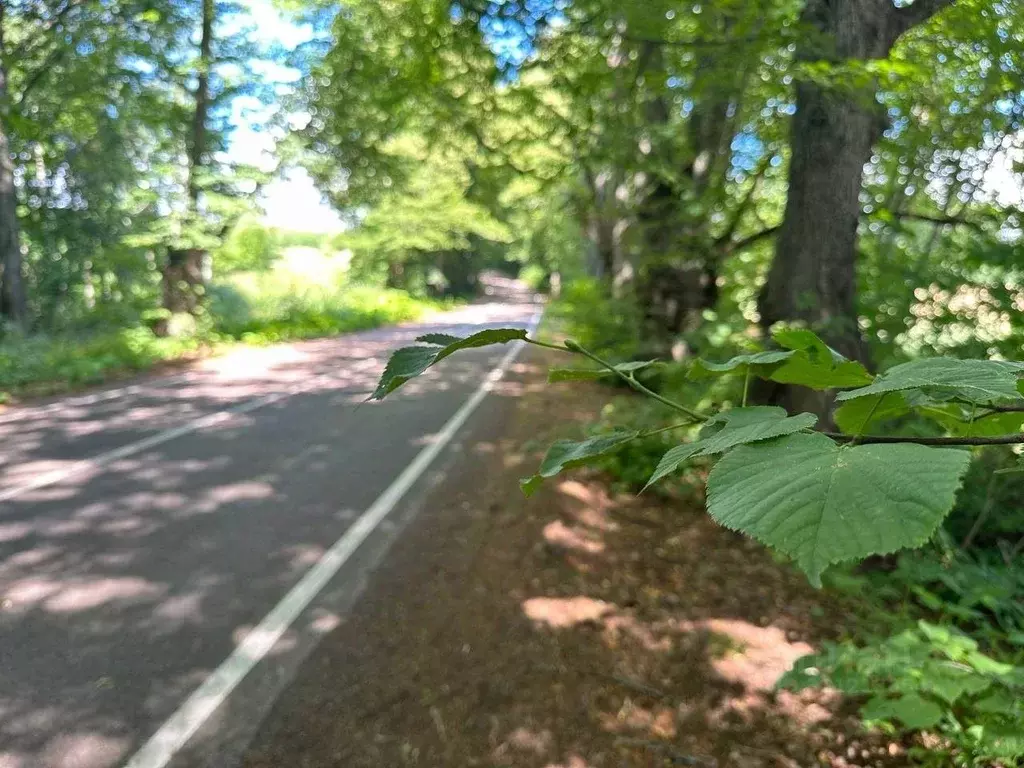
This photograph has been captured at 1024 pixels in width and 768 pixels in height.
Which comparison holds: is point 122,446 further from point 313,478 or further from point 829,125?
point 829,125

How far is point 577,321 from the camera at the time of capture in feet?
35.7

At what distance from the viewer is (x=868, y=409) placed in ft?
2.60

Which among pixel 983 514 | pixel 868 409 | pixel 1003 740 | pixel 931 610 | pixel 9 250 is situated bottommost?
pixel 931 610

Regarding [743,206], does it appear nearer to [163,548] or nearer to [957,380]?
[163,548]

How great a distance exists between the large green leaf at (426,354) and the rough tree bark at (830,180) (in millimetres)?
3501

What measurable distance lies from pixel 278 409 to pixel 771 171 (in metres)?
7.07

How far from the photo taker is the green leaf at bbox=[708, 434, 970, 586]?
527 mm

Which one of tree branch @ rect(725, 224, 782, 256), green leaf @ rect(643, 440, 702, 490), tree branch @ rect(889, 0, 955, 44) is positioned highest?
tree branch @ rect(889, 0, 955, 44)

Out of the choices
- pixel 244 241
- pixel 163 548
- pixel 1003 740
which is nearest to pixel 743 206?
pixel 1003 740

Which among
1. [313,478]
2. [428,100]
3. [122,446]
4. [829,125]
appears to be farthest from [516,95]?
[122,446]

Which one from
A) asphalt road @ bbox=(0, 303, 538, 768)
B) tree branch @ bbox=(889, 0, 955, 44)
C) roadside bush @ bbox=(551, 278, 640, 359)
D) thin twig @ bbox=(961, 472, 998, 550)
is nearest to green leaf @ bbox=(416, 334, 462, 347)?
asphalt road @ bbox=(0, 303, 538, 768)

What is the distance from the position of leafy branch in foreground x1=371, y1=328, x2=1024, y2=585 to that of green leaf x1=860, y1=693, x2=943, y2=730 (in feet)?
6.56

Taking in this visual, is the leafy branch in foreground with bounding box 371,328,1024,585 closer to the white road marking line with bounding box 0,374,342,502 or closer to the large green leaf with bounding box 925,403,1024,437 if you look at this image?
the large green leaf with bounding box 925,403,1024,437

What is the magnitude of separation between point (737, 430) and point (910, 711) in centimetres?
237
